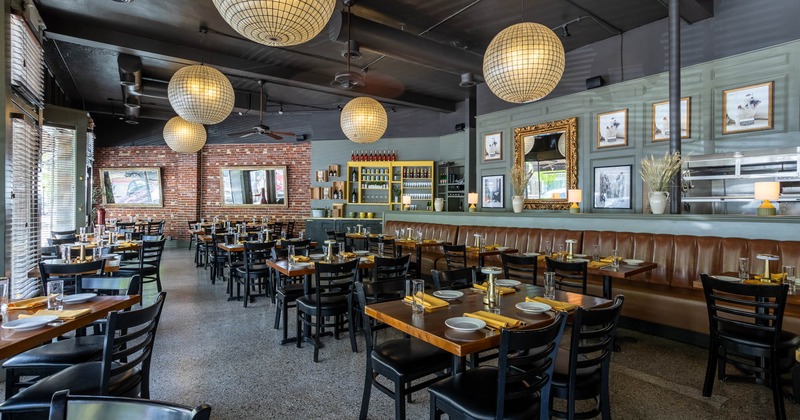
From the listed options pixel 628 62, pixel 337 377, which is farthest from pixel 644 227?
pixel 337 377

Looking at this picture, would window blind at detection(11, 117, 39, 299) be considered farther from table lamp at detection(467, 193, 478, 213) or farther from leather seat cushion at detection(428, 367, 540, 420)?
table lamp at detection(467, 193, 478, 213)

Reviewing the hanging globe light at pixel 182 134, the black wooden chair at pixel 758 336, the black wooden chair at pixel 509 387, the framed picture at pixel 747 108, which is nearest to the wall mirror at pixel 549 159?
the framed picture at pixel 747 108

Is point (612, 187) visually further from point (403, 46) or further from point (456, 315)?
point (456, 315)

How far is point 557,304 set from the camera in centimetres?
257

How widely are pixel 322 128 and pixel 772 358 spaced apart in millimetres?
11265

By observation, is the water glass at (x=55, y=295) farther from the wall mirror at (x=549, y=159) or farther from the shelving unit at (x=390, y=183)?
the shelving unit at (x=390, y=183)

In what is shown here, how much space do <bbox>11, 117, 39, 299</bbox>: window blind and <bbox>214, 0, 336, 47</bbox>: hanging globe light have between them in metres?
2.99

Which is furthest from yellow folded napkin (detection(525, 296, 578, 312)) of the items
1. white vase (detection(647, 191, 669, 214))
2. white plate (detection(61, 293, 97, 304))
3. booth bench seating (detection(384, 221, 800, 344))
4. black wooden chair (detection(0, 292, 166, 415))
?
white vase (detection(647, 191, 669, 214))

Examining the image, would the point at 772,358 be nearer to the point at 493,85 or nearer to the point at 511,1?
the point at 493,85

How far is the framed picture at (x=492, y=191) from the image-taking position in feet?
29.1

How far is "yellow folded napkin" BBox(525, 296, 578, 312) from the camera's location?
2.45 meters

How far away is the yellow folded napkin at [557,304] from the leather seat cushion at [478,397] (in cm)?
60

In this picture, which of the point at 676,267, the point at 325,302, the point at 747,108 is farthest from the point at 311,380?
the point at 747,108

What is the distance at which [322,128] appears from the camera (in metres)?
12.2
